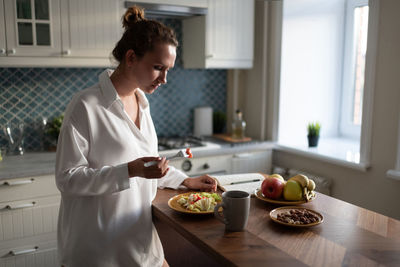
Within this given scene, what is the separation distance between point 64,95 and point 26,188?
2.95 ft

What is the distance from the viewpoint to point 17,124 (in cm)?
290

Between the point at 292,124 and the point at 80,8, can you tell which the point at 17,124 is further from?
the point at 292,124

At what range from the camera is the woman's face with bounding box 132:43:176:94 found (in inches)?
55.4

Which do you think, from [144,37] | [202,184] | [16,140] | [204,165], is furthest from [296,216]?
[16,140]

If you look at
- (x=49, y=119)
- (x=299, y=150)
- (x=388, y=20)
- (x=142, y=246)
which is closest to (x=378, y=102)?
(x=388, y=20)

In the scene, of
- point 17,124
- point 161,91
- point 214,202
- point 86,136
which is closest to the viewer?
point 86,136

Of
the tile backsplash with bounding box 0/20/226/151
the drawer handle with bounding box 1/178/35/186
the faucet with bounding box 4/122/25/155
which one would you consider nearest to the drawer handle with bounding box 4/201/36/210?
the drawer handle with bounding box 1/178/35/186

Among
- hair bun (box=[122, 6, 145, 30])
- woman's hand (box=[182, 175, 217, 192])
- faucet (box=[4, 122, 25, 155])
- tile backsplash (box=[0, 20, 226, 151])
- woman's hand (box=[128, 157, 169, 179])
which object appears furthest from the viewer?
tile backsplash (box=[0, 20, 226, 151])

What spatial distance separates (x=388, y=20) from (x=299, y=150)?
3.72ft

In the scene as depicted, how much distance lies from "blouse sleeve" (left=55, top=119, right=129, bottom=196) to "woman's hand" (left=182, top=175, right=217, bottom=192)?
464mm

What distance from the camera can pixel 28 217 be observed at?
7.98 feet

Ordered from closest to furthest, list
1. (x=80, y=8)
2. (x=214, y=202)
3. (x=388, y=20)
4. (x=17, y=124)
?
(x=214, y=202) < (x=388, y=20) < (x=80, y=8) < (x=17, y=124)

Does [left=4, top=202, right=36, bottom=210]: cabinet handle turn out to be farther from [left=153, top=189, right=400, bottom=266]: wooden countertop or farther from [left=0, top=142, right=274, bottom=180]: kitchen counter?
[left=153, top=189, right=400, bottom=266]: wooden countertop

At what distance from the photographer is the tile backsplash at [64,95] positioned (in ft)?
9.48
